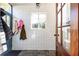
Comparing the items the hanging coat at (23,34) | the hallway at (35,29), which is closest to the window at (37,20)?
the hallway at (35,29)

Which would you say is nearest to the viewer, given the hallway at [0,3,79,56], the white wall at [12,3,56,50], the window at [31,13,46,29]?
the hallway at [0,3,79,56]

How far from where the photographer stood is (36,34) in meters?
1.88

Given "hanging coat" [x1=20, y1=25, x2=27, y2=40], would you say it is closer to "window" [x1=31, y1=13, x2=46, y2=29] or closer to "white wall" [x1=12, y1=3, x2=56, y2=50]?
"white wall" [x1=12, y1=3, x2=56, y2=50]

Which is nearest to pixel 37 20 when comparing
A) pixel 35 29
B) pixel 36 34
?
pixel 35 29

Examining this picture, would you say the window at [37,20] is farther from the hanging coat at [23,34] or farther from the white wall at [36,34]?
the hanging coat at [23,34]

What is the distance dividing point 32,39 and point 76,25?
1136 mm

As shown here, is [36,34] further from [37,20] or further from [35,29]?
[37,20]

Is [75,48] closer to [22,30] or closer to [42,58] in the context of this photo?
[42,58]

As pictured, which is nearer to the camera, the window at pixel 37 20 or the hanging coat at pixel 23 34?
the hanging coat at pixel 23 34

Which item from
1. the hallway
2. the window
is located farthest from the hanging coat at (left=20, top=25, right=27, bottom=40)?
the window

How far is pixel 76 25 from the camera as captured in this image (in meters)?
0.63

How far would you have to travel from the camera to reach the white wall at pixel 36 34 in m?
1.54

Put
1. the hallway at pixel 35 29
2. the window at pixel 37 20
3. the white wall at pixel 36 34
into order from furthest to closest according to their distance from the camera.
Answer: the window at pixel 37 20
the white wall at pixel 36 34
the hallway at pixel 35 29

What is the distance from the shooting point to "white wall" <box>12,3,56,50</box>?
5.05 ft
